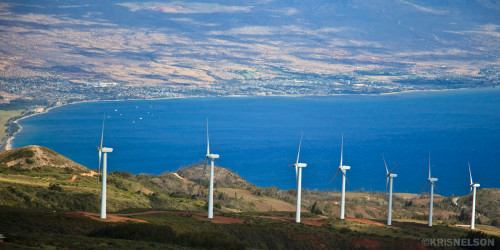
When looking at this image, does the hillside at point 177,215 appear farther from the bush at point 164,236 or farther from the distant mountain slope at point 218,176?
the distant mountain slope at point 218,176

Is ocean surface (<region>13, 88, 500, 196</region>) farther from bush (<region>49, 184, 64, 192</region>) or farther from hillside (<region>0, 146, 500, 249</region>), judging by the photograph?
bush (<region>49, 184, 64, 192</region>)

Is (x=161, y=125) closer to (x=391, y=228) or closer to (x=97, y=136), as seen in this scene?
(x=97, y=136)

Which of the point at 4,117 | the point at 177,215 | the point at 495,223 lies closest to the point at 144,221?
the point at 177,215

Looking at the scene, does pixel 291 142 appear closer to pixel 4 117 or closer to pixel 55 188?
pixel 4 117

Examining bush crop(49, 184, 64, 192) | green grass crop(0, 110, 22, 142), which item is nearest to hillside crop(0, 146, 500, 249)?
bush crop(49, 184, 64, 192)

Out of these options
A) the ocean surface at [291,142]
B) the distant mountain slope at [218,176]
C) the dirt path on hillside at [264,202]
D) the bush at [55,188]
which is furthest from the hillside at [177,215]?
the ocean surface at [291,142]

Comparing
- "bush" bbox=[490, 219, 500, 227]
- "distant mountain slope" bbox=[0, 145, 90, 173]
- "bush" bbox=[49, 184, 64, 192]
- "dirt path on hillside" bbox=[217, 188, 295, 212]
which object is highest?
"distant mountain slope" bbox=[0, 145, 90, 173]

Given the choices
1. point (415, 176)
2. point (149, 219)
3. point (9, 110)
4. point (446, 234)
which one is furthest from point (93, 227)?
point (9, 110)
